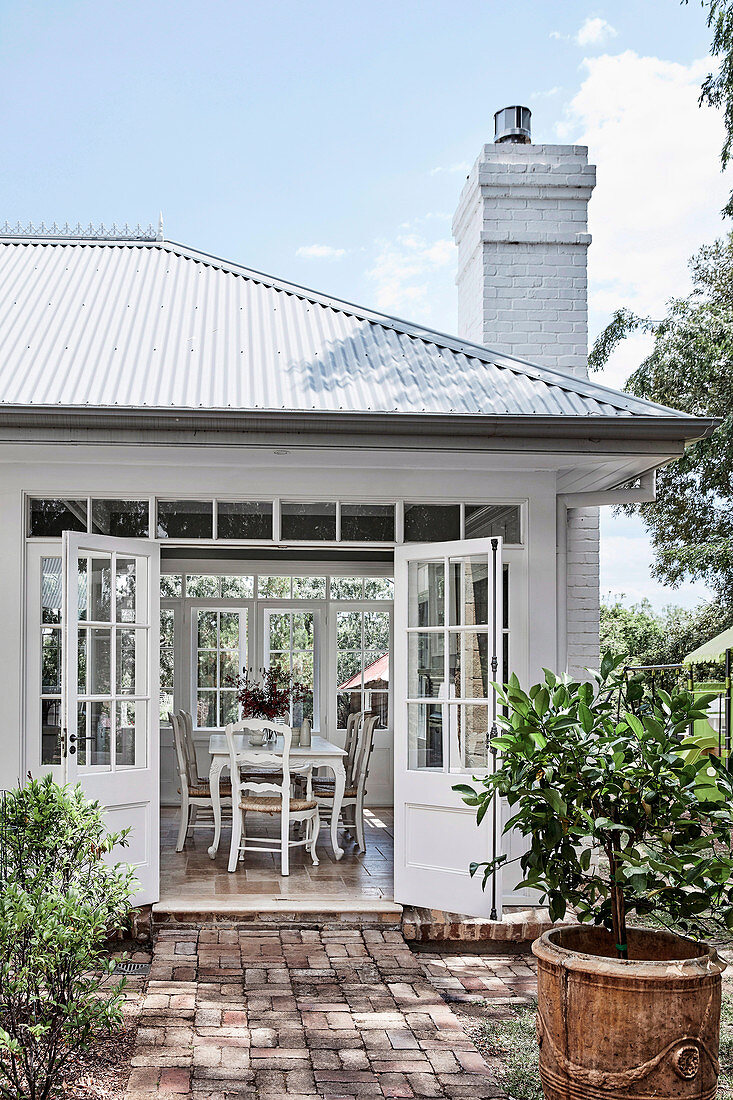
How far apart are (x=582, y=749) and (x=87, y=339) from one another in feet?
14.6

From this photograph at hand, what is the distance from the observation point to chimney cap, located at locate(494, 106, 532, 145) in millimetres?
8383

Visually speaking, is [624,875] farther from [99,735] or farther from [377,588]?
[377,588]

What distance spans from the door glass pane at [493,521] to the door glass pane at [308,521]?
865 millimetres

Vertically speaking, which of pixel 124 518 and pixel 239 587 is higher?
pixel 124 518

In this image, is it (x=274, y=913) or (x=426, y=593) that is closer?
(x=274, y=913)

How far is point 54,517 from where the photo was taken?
6145 mm

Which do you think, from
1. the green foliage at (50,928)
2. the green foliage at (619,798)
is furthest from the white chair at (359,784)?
the green foliage at (619,798)

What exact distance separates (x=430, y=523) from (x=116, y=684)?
2.13 metres

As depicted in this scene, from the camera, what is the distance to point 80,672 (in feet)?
18.9

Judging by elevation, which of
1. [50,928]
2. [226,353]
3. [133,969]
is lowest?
[133,969]

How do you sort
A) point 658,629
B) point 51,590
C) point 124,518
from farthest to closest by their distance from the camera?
1. point 658,629
2. point 124,518
3. point 51,590

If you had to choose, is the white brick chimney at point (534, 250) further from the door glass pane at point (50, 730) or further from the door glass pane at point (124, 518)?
the door glass pane at point (50, 730)

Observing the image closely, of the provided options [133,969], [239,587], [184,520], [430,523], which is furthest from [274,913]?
[239,587]

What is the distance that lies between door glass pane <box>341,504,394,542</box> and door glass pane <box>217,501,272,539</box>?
18.7 inches
